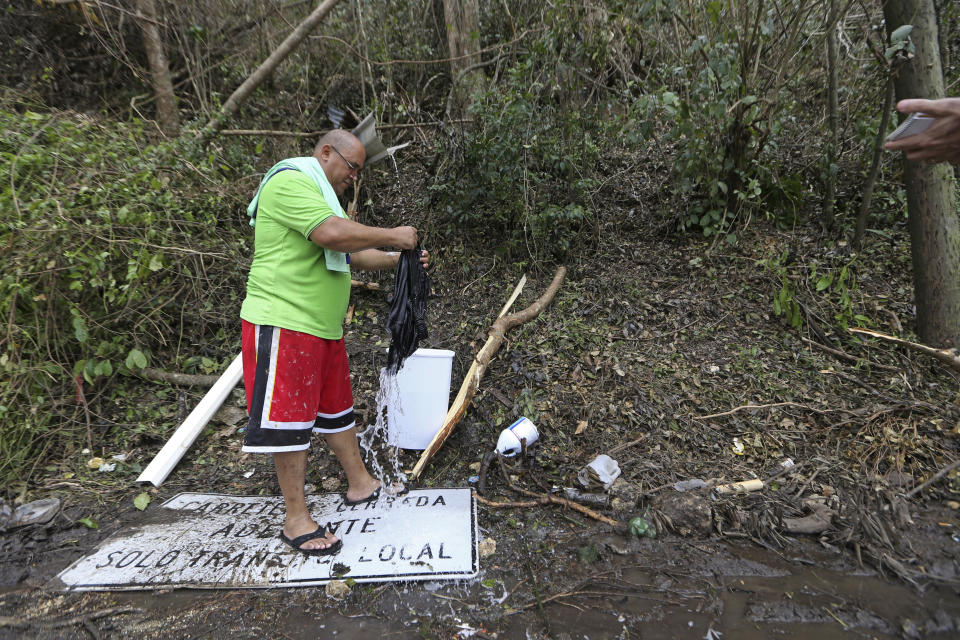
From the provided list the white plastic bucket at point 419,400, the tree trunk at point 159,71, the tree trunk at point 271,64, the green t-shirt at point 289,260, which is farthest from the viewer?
the tree trunk at point 159,71

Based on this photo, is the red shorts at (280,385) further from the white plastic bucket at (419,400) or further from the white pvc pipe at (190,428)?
the white pvc pipe at (190,428)

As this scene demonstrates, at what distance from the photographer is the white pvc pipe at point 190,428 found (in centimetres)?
312

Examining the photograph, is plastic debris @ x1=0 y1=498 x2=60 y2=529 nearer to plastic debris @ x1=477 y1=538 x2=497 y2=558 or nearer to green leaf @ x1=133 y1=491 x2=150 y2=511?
green leaf @ x1=133 y1=491 x2=150 y2=511

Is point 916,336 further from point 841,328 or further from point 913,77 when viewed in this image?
point 913,77

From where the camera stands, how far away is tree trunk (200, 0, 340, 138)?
4.84 metres

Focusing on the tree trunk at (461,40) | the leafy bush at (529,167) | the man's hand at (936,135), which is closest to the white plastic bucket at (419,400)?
the leafy bush at (529,167)

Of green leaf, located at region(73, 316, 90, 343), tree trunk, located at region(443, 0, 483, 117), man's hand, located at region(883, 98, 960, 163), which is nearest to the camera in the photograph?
man's hand, located at region(883, 98, 960, 163)

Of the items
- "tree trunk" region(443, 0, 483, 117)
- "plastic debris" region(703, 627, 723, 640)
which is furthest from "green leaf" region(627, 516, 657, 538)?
"tree trunk" region(443, 0, 483, 117)

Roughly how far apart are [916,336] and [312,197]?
13.8 feet

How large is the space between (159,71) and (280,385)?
4768 mm

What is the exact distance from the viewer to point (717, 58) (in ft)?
12.4

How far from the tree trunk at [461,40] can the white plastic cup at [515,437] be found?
3621 millimetres

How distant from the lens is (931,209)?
3.32 meters

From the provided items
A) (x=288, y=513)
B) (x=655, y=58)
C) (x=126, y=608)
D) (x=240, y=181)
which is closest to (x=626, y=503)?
(x=288, y=513)
